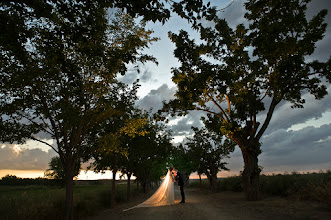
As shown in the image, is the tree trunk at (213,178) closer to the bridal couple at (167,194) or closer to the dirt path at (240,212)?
the bridal couple at (167,194)

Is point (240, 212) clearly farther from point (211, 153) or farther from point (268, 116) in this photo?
point (211, 153)

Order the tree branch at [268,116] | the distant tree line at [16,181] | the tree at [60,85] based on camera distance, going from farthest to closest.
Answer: the distant tree line at [16,181], the tree branch at [268,116], the tree at [60,85]

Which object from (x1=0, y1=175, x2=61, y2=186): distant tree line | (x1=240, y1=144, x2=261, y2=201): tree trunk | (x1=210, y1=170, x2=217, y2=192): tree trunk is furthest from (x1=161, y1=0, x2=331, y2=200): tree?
(x1=0, y1=175, x2=61, y2=186): distant tree line

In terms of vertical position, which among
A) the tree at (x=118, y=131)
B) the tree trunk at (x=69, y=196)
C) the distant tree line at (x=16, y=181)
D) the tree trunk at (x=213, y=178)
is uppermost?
the tree at (x=118, y=131)

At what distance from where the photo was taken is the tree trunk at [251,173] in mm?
17281

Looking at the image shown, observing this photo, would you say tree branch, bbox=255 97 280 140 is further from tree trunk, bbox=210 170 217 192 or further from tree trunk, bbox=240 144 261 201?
tree trunk, bbox=210 170 217 192

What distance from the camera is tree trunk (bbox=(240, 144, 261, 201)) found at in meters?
17.3

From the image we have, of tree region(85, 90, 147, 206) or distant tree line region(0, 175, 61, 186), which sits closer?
tree region(85, 90, 147, 206)

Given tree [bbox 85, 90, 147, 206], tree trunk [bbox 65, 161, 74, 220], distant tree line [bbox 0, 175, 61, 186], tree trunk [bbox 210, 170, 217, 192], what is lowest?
distant tree line [bbox 0, 175, 61, 186]

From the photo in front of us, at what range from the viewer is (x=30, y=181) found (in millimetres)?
104000

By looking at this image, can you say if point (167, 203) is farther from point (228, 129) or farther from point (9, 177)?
point (9, 177)

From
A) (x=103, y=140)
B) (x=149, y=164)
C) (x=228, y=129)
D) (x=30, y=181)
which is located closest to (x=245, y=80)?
(x=228, y=129)

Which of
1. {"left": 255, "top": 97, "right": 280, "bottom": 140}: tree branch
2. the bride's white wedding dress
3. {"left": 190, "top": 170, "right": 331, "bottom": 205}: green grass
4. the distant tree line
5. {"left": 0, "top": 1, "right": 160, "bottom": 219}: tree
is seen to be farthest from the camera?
the distant tree line

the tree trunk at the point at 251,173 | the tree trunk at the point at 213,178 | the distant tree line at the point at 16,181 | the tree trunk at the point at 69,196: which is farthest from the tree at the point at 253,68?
the distant tree line at the point at 16,181
